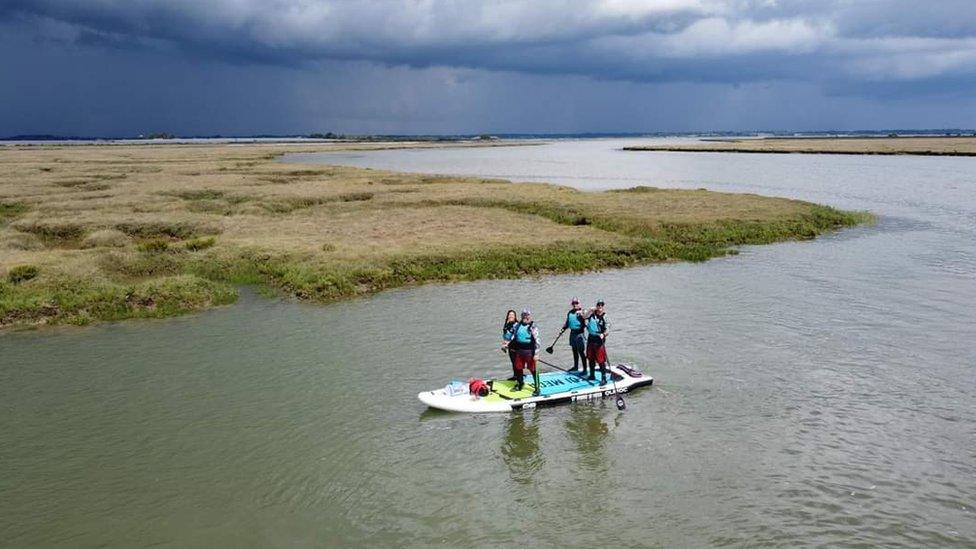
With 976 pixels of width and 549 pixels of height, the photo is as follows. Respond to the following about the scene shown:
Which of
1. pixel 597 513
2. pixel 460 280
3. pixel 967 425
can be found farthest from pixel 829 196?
pixel 597 513

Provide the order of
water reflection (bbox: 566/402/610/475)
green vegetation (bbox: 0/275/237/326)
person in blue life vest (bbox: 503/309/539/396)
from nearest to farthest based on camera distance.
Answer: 1. water reflection (bbox: 566/402/610/475)
2. person in blue life vest (bbox: 503/309/539/396)
3. green vegetation (bbox: 0/275/237/326)

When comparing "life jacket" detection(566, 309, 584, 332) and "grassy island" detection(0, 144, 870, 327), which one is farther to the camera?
"grassy island" detection(0, 144, 870, 327)

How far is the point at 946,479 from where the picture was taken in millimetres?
18344

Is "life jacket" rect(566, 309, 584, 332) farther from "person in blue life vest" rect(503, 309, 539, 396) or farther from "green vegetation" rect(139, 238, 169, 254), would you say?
"green vegetation" rect(139, 238, 169, 254)

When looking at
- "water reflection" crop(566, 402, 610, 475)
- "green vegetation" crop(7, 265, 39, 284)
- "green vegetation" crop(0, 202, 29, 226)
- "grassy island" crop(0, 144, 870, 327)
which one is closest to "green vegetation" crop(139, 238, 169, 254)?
"grassy island" crop(0, 144, 870, 327)

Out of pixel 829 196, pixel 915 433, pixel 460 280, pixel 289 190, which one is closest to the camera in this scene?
pixel 915 433

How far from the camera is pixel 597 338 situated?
24.2m

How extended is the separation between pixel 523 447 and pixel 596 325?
17.9 feet

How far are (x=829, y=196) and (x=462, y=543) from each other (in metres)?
81.6

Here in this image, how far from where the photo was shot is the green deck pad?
23547mm

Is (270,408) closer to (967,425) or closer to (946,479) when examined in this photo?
(946,479)

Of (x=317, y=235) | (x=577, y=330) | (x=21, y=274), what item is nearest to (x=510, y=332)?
(x=577, y=330)

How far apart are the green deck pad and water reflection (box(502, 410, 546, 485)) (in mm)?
785

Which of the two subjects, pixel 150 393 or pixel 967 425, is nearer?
pixel 967 425
